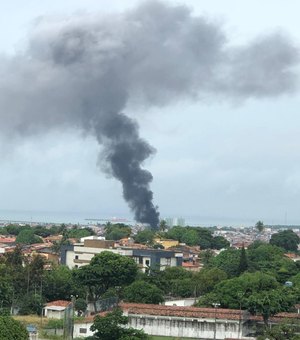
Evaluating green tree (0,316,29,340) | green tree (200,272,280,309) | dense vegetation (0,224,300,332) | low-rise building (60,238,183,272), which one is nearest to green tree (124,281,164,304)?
dense vegetation (0,224,300,332)

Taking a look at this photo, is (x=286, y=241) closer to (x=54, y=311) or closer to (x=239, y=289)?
(x=239, y=289)

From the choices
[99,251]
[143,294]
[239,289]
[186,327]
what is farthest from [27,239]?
[186,327]

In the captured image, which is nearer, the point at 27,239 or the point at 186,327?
the point at 186,327

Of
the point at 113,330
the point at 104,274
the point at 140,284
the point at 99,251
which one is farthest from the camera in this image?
the point at 99,251

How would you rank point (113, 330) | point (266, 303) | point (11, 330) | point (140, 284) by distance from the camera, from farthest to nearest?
1. point (140, 284)
2. point (266, 303)
3. point (113, 330)
4. point (11, 330)

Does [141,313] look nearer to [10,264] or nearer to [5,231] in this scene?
[10,264]

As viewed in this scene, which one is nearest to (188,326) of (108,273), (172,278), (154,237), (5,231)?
(108,273)

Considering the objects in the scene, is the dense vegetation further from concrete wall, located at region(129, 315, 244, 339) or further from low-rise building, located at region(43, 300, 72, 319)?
concrete wall, located at region(129, 315, 244, 339)

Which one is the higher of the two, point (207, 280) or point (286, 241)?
point (286, 241)
